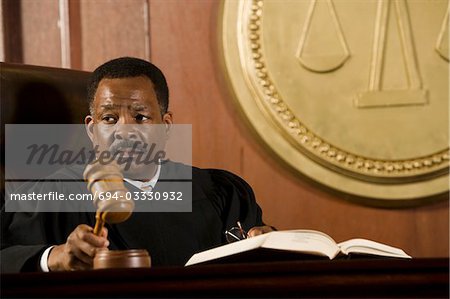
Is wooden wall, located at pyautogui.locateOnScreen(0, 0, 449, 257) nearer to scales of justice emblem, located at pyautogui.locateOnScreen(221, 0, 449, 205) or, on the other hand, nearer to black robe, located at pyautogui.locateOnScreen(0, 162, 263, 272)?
scales of justice emblem, located at pyautogui.locateOnScreen(221, 0, 449, 205)

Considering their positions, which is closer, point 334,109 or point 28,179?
point 28,179

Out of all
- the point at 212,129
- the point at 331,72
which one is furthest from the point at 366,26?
the point at 212,129

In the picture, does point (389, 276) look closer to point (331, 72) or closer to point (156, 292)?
point (156, 292)

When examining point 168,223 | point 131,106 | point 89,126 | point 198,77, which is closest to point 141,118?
point 131,106

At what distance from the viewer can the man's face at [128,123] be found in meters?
1.89

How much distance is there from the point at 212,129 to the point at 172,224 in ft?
2.15

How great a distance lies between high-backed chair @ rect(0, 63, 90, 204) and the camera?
1.96 m

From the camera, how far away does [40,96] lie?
2010 mm

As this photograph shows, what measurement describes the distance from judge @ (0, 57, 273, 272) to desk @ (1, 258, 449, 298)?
632 millimetres

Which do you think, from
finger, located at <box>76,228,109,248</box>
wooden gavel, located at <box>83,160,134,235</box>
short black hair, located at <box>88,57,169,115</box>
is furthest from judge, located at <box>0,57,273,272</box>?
wooden gavel, located at <box>83,160,134,235</box>

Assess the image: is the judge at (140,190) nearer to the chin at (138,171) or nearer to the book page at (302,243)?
the chin at (138,171)

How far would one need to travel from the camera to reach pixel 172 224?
6.32 ft

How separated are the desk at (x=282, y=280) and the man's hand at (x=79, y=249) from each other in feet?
0.92

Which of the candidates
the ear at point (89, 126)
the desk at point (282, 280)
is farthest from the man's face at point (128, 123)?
the desk at point (282, 280)
